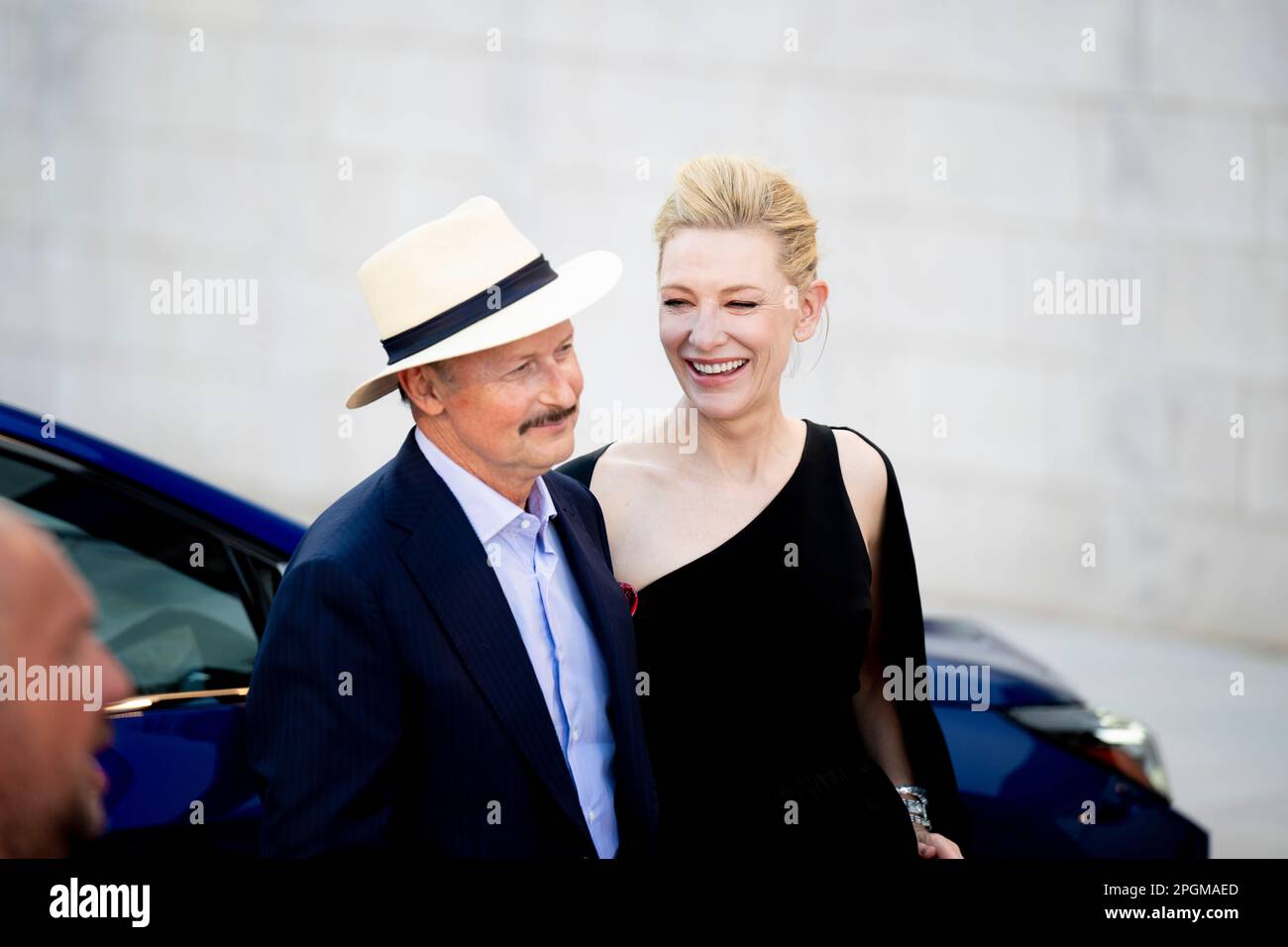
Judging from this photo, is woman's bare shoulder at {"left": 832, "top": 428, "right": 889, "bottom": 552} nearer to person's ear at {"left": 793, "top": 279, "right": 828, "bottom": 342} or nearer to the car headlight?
person's ear at {"left": 793, "top": 279, "right": 828, "bottom": 342}

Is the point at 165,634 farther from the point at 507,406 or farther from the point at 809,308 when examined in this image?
the point at 809,308

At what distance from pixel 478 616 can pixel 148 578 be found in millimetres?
1323

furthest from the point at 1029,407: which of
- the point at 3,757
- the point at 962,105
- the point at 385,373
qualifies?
the point at 3,757

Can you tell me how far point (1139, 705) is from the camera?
6.75m

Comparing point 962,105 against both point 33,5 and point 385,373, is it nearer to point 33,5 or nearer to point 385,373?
point 33,5

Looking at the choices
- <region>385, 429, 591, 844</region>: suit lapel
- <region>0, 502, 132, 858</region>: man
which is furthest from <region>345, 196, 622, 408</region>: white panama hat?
<region>0, 502, 132, 858</region>: man

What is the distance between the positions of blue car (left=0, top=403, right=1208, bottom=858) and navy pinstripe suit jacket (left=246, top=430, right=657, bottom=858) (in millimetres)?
766

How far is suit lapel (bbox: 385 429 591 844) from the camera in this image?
1.97 m

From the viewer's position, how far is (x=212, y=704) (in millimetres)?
2717

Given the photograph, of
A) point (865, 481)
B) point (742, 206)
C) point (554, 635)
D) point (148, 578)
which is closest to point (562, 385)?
point (554, 635)

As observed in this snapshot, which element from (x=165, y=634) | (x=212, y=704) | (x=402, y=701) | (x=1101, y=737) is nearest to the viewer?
(x=402, y=701)

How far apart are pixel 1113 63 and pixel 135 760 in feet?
22.8

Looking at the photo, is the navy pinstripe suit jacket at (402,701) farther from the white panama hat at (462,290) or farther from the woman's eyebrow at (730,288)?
the woman's eyebrow at (730,288)

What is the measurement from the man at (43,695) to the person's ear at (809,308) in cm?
188
